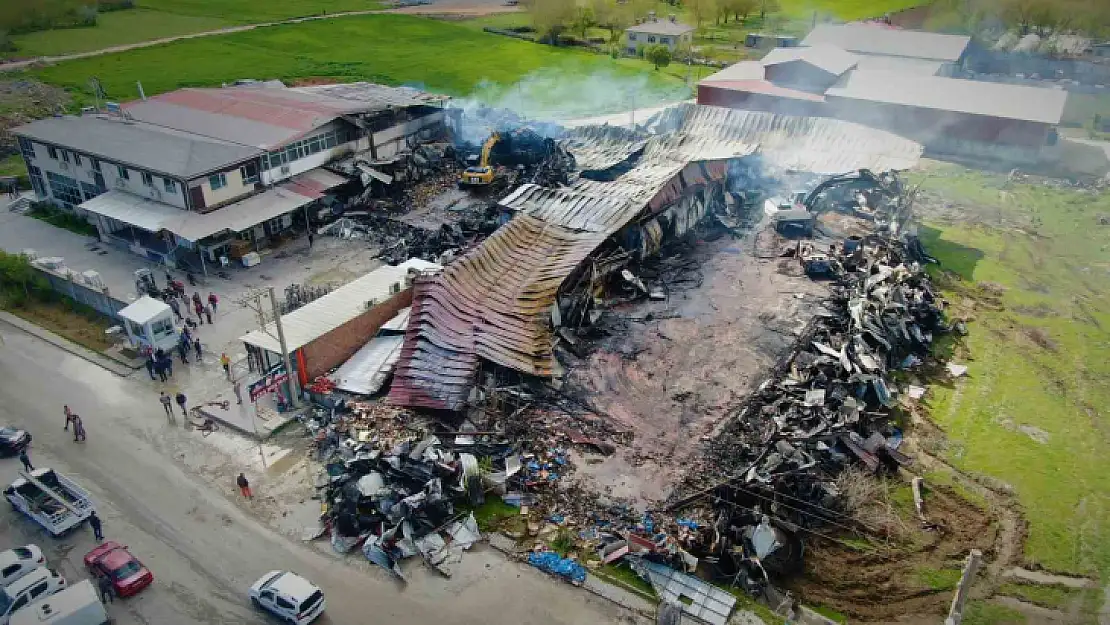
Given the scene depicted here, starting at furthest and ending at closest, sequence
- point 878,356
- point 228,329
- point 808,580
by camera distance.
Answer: point 228,329 < point 878,356 < point 808,580

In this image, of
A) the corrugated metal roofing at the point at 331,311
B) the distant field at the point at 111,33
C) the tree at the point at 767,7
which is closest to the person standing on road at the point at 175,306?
the corrugated metal roofing at the point at 331,311

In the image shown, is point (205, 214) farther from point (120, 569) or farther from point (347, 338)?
point (120, 569)

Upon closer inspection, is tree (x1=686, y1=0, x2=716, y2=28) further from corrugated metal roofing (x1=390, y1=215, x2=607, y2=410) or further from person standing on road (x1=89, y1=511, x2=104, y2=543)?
person standing on road (x1=89, y1=511, x2=104, y2=543)

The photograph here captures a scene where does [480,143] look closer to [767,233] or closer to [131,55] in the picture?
[767,233]

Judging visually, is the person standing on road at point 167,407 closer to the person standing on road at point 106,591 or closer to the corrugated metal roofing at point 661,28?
the person standing on road at point 106,591

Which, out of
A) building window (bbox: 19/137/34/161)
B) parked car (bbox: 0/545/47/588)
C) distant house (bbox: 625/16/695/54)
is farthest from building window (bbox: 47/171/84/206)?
distant house (bbox: 625/16/695/54)

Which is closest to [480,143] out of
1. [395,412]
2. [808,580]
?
[395,412]
